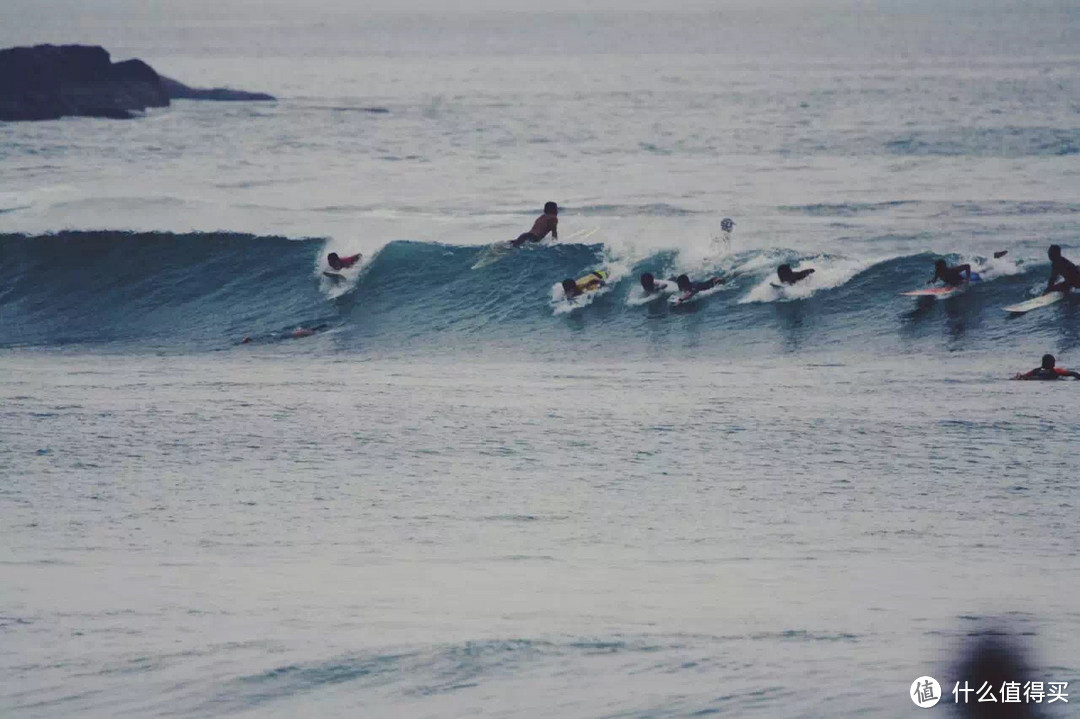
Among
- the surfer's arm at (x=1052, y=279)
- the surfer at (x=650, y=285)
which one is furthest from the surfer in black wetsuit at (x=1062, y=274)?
the surfer at (x=650, y=285)

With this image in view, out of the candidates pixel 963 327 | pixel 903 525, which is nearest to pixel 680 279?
pixel 963 327

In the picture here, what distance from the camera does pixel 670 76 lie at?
3378 inches

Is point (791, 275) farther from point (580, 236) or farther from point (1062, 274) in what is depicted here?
point (580, 236)

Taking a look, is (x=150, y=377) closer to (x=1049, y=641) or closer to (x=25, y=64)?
(x=1049, y=641)

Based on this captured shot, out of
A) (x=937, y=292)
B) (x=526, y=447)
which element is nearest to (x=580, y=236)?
(x=937, y=292)

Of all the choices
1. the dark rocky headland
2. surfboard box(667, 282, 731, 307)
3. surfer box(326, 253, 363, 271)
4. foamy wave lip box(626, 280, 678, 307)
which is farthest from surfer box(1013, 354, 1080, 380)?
the dark rocky headland

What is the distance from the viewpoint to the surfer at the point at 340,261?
78.9ft

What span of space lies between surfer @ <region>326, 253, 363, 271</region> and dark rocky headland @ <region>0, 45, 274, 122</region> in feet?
111

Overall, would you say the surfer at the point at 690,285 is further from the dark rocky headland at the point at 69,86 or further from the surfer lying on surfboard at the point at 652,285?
the dark rocky headland at the point at 69,86

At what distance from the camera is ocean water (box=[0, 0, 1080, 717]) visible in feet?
29.2

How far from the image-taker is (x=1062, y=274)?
2041 cm

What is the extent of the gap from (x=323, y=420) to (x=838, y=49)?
10861 centimetres

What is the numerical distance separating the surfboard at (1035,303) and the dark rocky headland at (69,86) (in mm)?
42655

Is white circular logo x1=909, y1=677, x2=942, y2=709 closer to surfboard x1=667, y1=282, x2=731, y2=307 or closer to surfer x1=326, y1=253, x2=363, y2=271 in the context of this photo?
surfboard x1=667, y1=282, x2=731, y2=307
